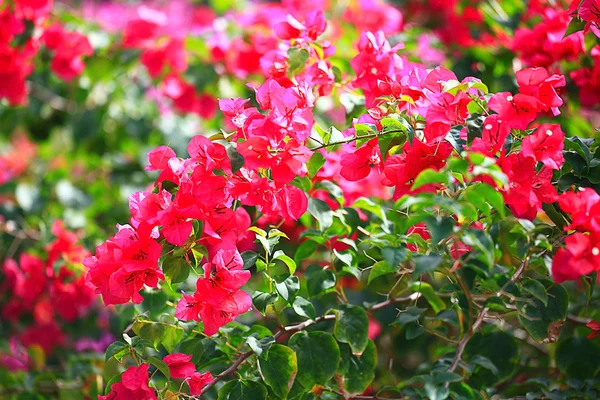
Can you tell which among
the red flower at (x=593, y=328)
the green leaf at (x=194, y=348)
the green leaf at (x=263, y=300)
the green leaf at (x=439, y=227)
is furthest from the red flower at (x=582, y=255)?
the green leaf at (x=194, y=348)

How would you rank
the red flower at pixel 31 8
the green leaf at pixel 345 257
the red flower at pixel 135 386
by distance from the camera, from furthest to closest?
the red flower at pixel 31 8 < the green leaf at pixel 345 257 < the red flower at pixel 135 386

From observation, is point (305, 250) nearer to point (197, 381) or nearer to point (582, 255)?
point (197, 381)

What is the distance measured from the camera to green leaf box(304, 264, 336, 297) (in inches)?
33.6

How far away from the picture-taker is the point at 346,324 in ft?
2.71

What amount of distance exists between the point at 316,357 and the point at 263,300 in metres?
0.10

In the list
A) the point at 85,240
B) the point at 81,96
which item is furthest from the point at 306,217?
the point at 81,96

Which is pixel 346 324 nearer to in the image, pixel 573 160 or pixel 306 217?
pixel 306 217

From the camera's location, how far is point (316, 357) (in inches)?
31.3

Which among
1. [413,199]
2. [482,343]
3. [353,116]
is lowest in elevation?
[482,343]

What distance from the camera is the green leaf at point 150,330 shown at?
785mm

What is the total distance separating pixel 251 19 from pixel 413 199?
1147 mm

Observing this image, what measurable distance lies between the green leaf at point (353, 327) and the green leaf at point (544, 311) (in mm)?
195

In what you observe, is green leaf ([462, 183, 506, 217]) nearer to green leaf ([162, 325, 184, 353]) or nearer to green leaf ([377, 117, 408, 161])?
green leaf ([377, 117, 408, 161])

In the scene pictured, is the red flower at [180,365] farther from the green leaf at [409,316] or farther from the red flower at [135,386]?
the green leaf at [409,316]
